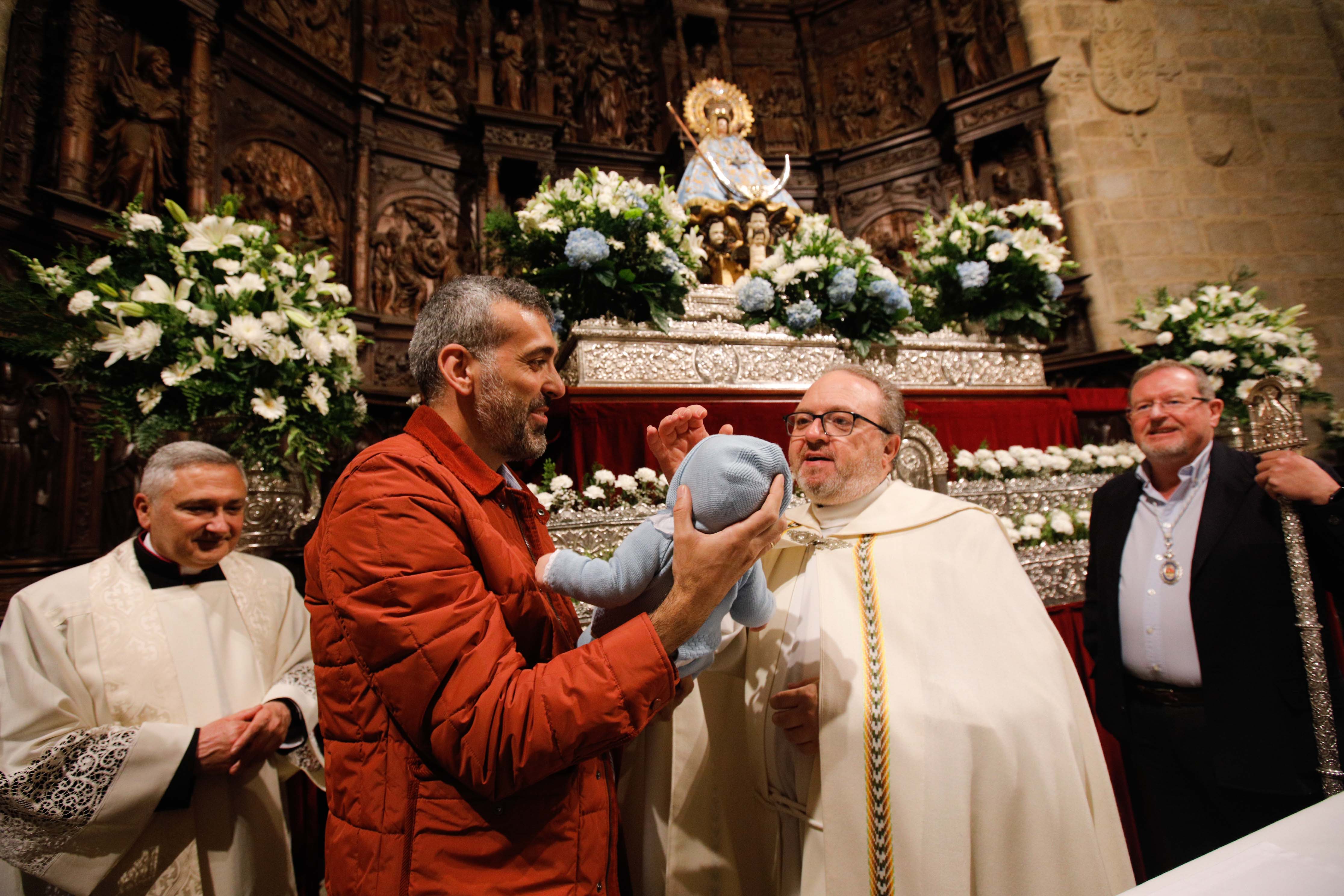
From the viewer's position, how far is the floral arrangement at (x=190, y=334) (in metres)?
2.49

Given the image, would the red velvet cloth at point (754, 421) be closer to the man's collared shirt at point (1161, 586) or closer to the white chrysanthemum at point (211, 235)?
the man's collared shirt at point (1161, 586)

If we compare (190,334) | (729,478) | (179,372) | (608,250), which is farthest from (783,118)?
(729,478)

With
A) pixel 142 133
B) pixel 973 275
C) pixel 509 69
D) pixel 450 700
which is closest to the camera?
pixel 450 700

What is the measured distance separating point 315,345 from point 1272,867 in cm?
330

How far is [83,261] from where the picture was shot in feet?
8.95

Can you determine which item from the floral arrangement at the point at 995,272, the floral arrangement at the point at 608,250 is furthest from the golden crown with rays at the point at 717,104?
the floral arrangement at the point at 608,250

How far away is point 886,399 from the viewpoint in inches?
80.8

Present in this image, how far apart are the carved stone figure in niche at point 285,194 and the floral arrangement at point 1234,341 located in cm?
739

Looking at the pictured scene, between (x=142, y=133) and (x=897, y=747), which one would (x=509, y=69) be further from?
(x=897, y=747)

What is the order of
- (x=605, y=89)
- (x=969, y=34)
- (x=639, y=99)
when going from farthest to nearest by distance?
(x=639, y=99), (x=605, y=89), (x=969, y=34)

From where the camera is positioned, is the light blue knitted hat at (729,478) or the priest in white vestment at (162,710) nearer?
the light blue knitted hat at (729,478)

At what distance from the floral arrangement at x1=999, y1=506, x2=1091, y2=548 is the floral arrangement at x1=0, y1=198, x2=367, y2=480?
3510 millimetres

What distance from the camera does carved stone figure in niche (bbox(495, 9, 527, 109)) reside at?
26.4ft

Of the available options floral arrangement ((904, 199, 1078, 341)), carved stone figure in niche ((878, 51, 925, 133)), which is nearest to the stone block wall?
carved stone figure in niche ((878, 51, 925, 133))
